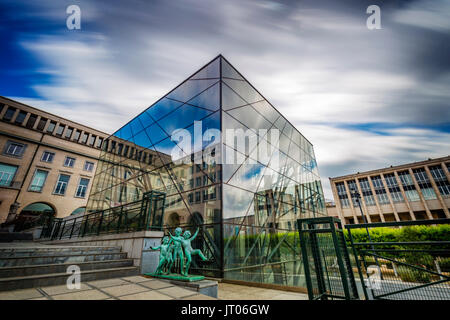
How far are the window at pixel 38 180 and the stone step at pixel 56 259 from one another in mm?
24701


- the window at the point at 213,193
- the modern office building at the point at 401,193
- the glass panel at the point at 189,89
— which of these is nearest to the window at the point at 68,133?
the glass panel at the point at 189,89

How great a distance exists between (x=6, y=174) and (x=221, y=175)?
2697cm

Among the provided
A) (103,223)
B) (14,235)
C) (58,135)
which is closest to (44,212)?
(14,235)

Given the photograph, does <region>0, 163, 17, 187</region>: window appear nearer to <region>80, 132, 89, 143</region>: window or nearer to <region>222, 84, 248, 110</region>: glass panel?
→ <region>80, 132, 89, 143</region>: window

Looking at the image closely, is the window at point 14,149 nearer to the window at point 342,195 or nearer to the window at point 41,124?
the window at point 41,124

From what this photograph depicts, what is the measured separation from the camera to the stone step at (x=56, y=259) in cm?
358

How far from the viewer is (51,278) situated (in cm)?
328

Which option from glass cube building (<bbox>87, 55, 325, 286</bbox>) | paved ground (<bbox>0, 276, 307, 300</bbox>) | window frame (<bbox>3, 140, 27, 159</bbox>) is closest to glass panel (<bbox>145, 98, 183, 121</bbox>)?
glass cube building (<bbox>87, 55, 325, 286</bbox>)

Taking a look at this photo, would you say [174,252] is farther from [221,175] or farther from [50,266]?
[221,175]

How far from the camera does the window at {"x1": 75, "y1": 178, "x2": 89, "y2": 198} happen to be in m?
24.3

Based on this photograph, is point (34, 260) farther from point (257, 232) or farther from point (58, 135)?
point (58, 135)

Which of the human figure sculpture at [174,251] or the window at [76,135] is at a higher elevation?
the window at [76,135]

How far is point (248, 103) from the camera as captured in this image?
10.4 meters
